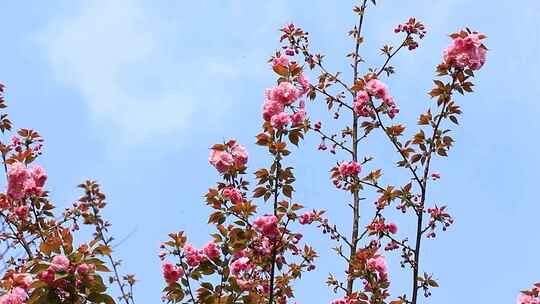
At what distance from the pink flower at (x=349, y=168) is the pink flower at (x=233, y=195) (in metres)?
1.47

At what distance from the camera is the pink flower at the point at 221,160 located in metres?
4.52

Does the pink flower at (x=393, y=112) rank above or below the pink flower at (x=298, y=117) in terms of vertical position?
above

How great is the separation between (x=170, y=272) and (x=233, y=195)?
57 cm

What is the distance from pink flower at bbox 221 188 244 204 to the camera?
4.43m

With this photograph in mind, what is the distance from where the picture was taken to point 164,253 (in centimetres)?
444

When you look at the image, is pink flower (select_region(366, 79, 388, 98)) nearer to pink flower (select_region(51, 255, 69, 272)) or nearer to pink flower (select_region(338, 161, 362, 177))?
pink flower (select_region(338, 161, 362, 177))

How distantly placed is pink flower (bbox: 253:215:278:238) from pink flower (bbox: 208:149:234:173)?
0.47 metres

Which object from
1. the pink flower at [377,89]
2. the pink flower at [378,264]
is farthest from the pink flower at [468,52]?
the pink flower at [378,264]

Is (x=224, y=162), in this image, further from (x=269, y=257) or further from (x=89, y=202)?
(x=89, y=202)

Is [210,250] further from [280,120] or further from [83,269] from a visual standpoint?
[83,269]

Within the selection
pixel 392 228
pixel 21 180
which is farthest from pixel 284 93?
pixel 21 180

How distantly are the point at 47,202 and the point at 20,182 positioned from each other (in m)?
0.54

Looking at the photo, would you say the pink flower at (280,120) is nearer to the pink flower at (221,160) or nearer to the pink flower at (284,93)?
the pink flower at (284,93)

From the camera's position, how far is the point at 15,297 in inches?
137
